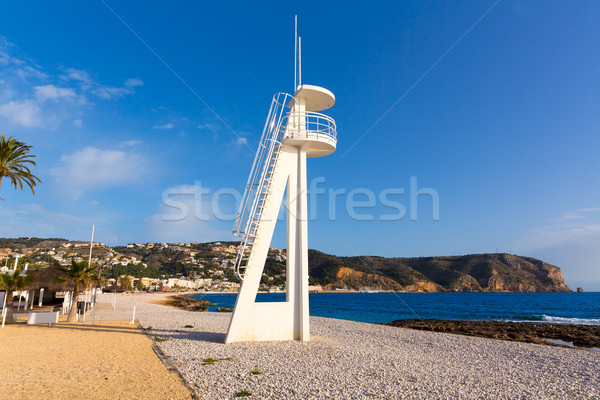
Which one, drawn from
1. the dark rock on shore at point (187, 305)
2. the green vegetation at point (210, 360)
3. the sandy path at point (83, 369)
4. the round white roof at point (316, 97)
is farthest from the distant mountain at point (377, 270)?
the green vegetation at point (210, 360)

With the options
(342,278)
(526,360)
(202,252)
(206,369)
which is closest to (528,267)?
(342,278)

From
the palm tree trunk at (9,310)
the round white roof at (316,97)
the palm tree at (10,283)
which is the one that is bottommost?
the palm tree trunk at (9,310)

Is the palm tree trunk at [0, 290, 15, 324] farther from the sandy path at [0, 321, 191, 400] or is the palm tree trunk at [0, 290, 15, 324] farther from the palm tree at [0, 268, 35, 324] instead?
the sandy path at [0, 321, 191, 400]

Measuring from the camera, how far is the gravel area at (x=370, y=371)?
7621mm

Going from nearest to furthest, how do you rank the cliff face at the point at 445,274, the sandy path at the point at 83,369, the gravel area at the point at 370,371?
the sandy path at the point at 83,369 < the gravel area at the point at 370,371 < the cliff face at the point at 445,274

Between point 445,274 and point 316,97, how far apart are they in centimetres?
14836

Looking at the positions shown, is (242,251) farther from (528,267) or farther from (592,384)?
(528,267)

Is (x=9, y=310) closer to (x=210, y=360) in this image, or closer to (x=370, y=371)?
(x=210, y=360)

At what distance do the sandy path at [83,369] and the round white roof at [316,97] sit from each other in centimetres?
1104

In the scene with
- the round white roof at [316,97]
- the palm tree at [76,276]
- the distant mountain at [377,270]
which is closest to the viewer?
the round white roof at [316,97]

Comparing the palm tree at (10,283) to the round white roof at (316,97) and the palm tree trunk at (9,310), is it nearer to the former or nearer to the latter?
the palm tree trunk at (9,310)

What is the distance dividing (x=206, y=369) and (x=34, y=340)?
907 cm

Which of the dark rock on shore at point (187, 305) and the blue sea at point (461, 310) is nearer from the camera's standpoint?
the dark rock on shore at point (187, 305)

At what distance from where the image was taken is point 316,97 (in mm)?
15086
